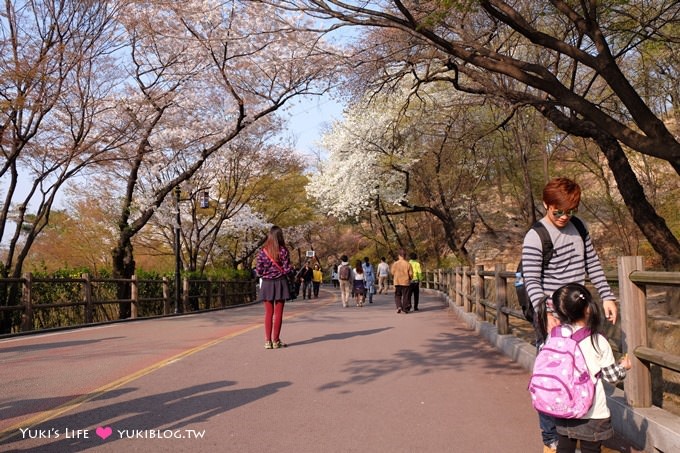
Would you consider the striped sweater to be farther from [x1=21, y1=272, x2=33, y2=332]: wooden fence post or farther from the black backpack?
[x1=21, y1=272, x2=33, y2=332]: wooden fence post

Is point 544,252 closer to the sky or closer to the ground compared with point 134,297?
closer to the sky

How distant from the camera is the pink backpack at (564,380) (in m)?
3.45

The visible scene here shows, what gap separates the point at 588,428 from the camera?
352 cm

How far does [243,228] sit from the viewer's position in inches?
1507

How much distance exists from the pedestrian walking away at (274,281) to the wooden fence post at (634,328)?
5.68 m

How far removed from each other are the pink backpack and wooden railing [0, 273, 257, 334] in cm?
1220

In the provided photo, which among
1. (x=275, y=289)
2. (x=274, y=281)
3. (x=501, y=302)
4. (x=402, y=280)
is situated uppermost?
(x=274, y=281)

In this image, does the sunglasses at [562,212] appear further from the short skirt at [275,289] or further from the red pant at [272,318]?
the red pant at [272,318]

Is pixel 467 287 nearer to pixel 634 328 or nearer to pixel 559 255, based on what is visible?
pixel 634 328

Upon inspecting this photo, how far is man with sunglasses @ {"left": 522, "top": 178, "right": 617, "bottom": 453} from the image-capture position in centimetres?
421

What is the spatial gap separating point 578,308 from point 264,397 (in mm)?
3602

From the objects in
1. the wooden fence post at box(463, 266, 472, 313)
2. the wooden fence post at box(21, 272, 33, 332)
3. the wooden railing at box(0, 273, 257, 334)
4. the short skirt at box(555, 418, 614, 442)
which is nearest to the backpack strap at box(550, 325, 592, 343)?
the short skirt at box(555, 418, 614, 442)

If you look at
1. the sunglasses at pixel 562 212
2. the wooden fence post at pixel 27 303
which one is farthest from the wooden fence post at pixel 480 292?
the wooden fence post at pixel 27 303

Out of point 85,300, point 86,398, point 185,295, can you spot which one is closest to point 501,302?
point 86,398
